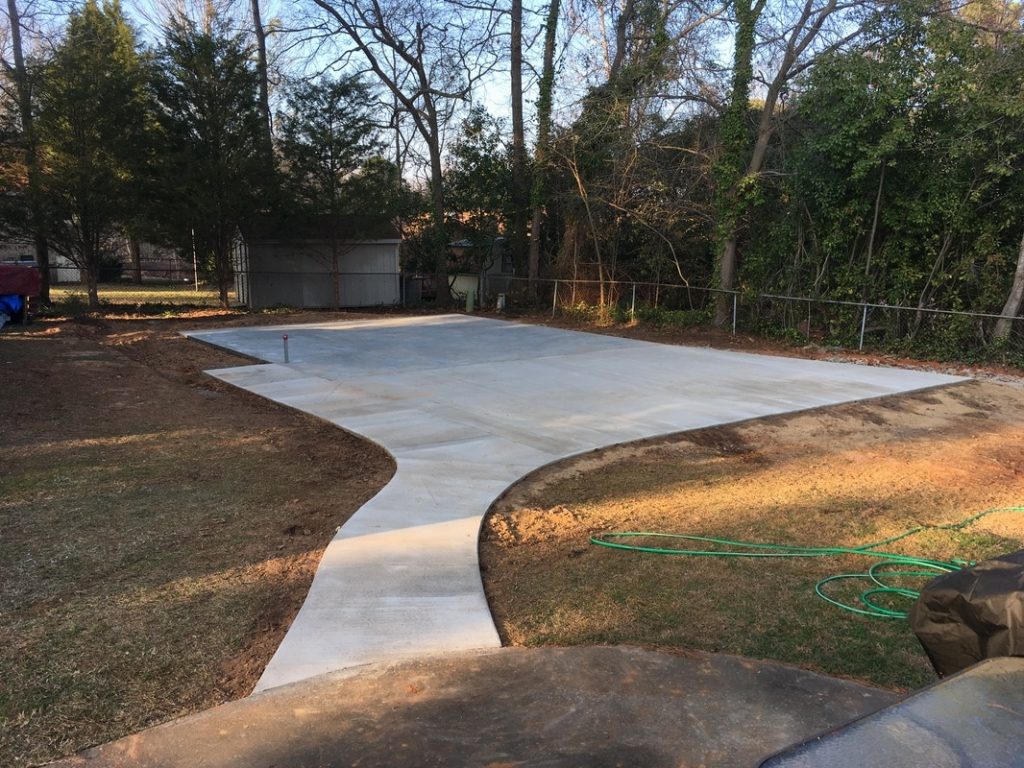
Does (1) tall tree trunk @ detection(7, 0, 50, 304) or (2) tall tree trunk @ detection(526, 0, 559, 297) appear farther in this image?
(2) tall tree trunk @ detection(526, 0, 559, 297)

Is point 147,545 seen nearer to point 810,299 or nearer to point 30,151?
point 810,299

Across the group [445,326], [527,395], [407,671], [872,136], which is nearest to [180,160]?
[445,326]

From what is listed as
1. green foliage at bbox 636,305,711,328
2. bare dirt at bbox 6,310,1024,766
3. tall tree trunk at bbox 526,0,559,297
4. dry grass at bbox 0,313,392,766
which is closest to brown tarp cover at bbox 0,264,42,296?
bare dirt at bbox 6,310,1024,766

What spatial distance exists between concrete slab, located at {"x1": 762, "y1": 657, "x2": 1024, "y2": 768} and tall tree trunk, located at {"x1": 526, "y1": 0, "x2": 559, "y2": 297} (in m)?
20.6

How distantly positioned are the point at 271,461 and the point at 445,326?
1191 cm

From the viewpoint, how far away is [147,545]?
459 centimetres

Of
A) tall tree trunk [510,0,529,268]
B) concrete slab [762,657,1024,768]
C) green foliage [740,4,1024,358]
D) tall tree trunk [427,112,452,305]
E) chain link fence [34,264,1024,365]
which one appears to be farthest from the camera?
tall tree trunk [427,112,452,305]

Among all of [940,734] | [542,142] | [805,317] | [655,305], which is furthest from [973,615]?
[542,142]

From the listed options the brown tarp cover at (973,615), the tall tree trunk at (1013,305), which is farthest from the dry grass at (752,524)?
the tall tree trunk at (1013,305)

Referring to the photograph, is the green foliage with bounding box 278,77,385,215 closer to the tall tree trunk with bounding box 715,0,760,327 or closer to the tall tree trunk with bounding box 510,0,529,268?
the tall tree trunk with bounding box 510,0,529,268

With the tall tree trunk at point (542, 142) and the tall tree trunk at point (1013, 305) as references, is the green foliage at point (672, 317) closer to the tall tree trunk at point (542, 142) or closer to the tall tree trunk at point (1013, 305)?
the tall tree trunk at point (542, 142)

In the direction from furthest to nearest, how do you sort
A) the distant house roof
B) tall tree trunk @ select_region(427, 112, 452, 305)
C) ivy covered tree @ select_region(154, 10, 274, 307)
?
tall tree trunk @ select_region(427, 112, 452, 305), the distant house roof, ivy covered tree @ select_region(154, 10, 274, 307)

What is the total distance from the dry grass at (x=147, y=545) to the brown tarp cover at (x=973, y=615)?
2828mm

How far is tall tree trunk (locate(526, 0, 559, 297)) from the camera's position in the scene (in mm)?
21469
